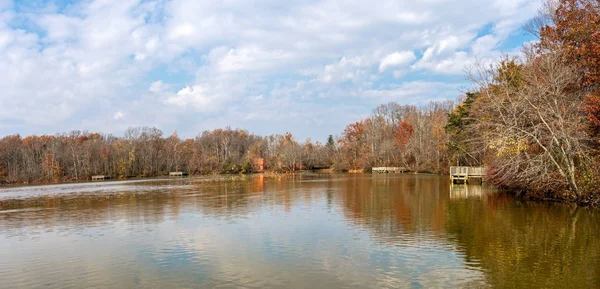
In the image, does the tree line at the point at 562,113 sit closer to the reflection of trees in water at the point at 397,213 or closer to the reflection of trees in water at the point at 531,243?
the reflection of trees in water at the point at 531,243

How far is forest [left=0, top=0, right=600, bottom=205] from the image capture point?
65.0 feet

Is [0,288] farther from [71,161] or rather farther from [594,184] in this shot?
[71,161]

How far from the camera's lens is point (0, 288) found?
9617mm

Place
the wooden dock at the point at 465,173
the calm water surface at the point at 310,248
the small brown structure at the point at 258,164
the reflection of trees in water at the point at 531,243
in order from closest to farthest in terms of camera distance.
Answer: the reflection of trees in water at the point at 531,243
the calm water surface at the point at 310,248
the wooden dock at the point at 465,173
the small brown structure at the point at 258,164

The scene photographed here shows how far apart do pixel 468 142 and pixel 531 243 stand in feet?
105

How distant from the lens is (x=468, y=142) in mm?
42938

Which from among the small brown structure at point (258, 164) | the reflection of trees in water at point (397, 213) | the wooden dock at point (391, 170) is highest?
the small brown structure at point (258, 164)

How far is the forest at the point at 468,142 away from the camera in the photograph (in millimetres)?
19812

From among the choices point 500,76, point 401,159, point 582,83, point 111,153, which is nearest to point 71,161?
point 111,153

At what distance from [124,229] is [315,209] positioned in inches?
383

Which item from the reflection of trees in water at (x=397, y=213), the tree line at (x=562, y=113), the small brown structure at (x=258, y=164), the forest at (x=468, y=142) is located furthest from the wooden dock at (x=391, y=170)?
the tree line at (x=562, y=113)

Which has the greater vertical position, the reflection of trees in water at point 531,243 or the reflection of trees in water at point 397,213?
the reflection of trees in water at point 397,213

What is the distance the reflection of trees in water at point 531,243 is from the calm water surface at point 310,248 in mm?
35

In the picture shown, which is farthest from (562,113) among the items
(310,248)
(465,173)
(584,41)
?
(465,173)
